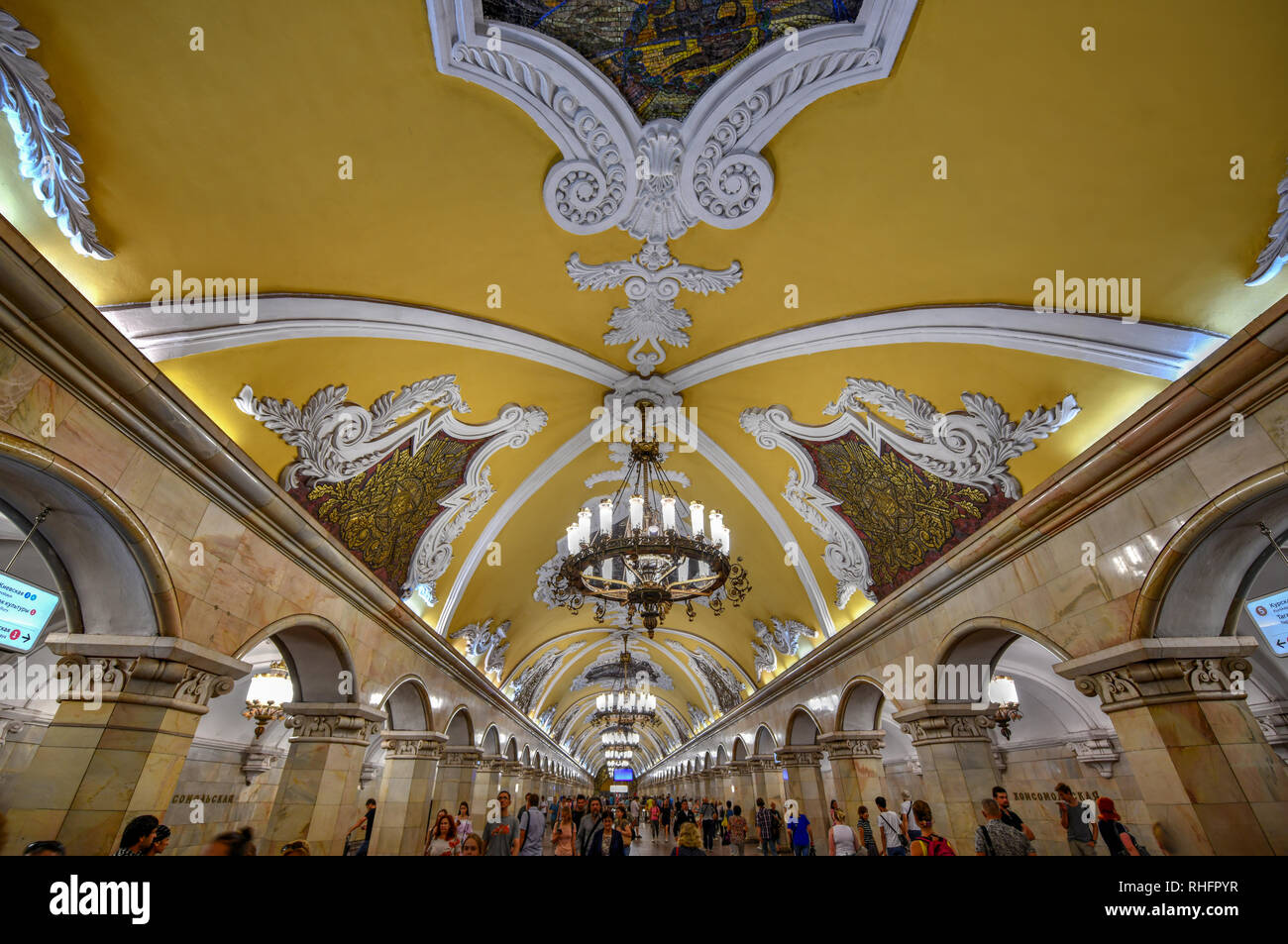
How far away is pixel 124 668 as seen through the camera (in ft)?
11.3

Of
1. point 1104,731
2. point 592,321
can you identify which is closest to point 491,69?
point 592,321

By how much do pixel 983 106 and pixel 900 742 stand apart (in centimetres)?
1250

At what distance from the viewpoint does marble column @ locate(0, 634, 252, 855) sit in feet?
10.2

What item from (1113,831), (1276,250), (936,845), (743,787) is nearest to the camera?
(1276,250)

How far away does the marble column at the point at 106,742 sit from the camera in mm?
3098

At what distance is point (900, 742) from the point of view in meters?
12.1

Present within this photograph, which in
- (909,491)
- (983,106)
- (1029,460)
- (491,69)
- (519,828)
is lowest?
(519,828)

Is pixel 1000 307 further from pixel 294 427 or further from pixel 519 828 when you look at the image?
pixel 519 828

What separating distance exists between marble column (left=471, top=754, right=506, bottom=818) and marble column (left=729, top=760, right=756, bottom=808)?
619cm

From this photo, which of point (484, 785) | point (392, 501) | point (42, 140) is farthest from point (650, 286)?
point (484, 785)

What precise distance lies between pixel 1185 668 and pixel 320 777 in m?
7.05

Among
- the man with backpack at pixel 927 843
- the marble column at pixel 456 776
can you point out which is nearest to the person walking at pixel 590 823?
the man with backpack at pixel 927 843

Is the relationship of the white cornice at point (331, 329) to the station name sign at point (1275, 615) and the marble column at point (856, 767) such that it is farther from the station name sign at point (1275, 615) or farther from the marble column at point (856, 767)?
the marble column at point (856, 767)

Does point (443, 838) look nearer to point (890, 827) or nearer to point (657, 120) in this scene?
point (890, 827)
